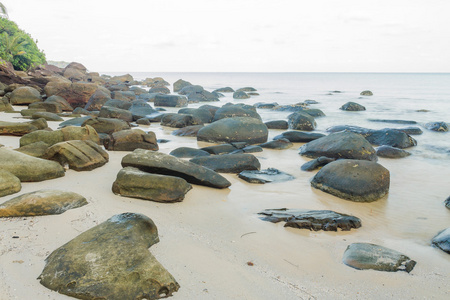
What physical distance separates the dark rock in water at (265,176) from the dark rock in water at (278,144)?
7.66 ft

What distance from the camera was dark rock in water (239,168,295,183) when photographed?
18.8 feet

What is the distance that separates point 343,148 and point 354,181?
2.35m

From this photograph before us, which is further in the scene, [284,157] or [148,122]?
[148,122]

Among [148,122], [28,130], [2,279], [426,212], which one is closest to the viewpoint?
[2,279]

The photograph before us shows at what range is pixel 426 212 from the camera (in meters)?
4.83

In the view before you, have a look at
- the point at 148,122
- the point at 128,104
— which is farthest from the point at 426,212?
the point at 128,104

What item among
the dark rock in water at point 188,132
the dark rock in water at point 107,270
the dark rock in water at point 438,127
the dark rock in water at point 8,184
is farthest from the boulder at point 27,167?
the dark rock in water at point 438,127

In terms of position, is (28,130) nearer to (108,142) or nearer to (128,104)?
(108,142)

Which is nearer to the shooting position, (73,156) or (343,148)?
(73,156)

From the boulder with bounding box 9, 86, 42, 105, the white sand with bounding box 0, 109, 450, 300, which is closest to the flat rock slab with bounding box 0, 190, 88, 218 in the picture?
the white sand with bounding box 0, 109, 450, 300

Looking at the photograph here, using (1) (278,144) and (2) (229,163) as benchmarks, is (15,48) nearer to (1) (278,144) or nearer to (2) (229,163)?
(1) (278,144)

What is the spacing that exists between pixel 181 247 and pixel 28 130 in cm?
629

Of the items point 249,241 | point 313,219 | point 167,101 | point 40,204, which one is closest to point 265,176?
point 313,219

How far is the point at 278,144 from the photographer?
8922 millimetres
